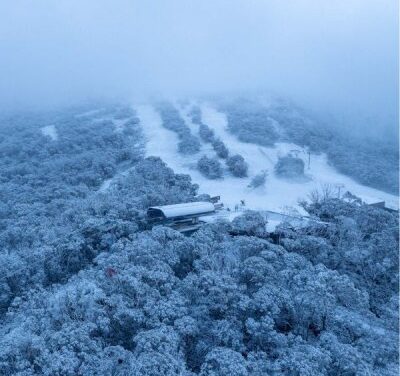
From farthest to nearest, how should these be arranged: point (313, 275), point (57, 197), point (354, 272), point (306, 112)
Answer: point (306, 112), point (57, 197), point (354, 272), point (313, 275)

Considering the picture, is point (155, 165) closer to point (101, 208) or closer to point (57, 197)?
point (57, 197)

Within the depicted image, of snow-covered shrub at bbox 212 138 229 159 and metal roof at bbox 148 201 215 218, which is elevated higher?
metal roof at bbox 148 201 215 218

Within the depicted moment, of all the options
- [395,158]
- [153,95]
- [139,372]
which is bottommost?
[395,158]

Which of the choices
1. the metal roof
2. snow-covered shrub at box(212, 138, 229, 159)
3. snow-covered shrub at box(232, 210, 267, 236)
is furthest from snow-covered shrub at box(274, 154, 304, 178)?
snow-covered shrub at box(232, 210, 267, 236)

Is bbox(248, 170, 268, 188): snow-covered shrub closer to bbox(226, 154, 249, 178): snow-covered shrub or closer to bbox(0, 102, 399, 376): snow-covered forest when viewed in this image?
bbox(0, 102, 399, 376): snow-covered forest

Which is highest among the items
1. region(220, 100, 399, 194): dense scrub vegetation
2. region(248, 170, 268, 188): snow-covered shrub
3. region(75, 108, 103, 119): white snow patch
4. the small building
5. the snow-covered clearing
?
the small building

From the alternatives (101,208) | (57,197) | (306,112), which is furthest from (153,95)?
(101,208)
